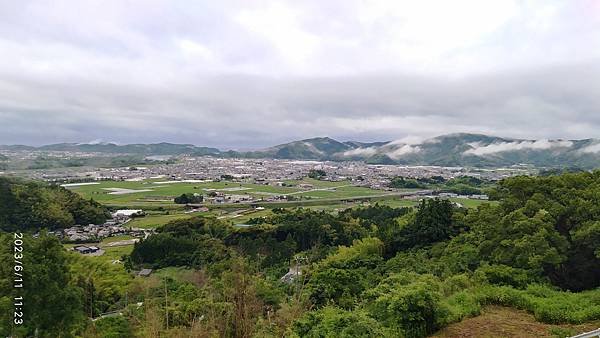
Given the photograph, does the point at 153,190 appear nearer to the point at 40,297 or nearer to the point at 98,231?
the point at 98,231

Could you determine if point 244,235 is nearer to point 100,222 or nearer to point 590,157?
point 100,222

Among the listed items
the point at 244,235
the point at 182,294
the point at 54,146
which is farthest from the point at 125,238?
the point at 54,146

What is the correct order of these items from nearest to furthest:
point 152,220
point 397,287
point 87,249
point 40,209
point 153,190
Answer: point 397,287 < point 87,249 < point 40,209 < point 152,220 < point 153,190

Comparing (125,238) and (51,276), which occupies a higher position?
(51,276)

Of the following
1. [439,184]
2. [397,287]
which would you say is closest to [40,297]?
[397,287]

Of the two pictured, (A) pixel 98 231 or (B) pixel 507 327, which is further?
(A) pixel 98 231

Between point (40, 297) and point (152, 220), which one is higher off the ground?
point (40, 297)

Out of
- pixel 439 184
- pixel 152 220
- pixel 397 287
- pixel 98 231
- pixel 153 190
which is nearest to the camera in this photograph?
pixel 397 287

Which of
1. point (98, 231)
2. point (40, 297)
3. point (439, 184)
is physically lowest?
point (98, 231)
